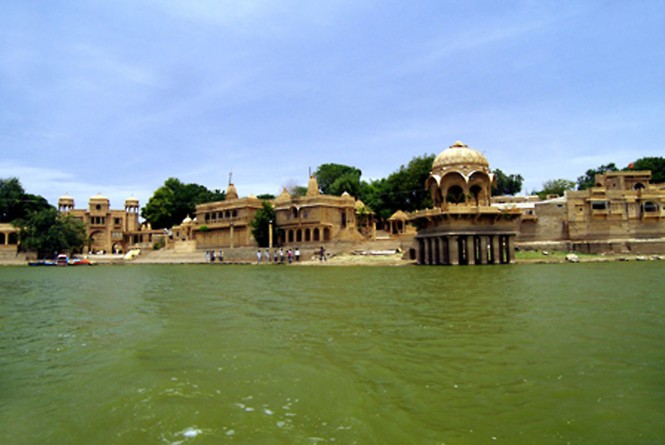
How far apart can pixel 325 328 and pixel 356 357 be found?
2.33 metres

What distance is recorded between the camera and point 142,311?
12.4 metres

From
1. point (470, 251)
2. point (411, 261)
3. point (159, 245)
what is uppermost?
point (159, 245)

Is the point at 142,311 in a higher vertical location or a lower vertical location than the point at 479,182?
lower

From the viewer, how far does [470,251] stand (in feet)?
107

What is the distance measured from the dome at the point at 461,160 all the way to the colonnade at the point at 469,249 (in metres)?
5.18

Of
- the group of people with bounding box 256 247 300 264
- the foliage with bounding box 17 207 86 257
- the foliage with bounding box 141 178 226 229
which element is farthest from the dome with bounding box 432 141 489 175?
the foliage with bounding box 141 178 226 229

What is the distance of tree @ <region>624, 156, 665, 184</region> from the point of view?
215ft

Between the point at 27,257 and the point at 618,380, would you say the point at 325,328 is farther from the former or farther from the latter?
the point at 27,257

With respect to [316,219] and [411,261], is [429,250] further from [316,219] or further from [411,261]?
[316,219]

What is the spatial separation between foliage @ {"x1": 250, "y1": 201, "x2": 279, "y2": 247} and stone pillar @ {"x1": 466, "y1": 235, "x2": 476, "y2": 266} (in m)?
25.3

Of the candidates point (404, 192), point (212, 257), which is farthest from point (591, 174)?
point (212, 257)

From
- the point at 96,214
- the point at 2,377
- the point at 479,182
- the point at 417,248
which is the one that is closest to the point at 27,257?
the point at 96,214

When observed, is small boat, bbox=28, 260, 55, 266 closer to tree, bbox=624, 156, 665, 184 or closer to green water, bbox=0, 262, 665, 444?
green water, bbox=0, 262, 665, 444

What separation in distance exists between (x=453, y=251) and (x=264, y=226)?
25.8m
